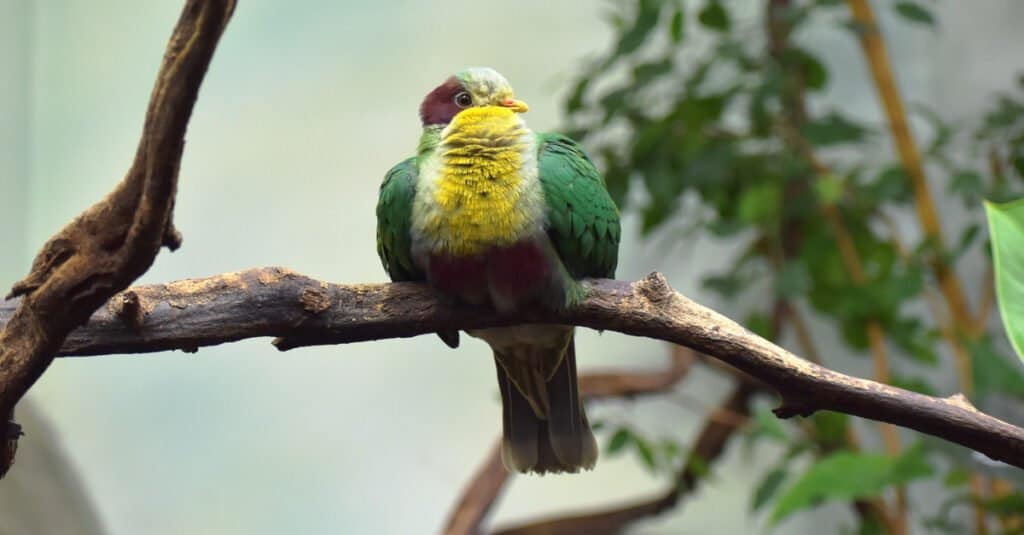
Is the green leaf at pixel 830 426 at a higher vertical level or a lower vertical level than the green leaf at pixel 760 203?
lower

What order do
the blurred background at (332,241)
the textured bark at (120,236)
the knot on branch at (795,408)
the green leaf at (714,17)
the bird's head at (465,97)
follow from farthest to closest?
1. the blurred background at (332,241)
2. the green leaf at (714,17)
3. the bird's head at (465,97)
4. the knot on branch at (795,408)
5. the textured bark at (120,236)

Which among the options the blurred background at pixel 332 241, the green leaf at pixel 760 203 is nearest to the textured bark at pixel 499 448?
the blurred background at pixel 332 241

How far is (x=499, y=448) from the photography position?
1.96 meters

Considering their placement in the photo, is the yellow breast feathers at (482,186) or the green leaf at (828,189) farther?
the green leaf at (828,189)

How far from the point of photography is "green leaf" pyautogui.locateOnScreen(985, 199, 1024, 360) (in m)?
0.99

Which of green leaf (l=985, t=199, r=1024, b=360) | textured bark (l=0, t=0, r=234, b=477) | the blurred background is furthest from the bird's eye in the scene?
the blurred background

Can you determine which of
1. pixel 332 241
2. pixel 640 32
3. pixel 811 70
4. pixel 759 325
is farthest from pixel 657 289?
pixel 332 241

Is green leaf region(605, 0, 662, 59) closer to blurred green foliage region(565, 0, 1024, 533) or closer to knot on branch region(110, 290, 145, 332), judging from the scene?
blurred green foliage region(565, 0, 1024, 533)

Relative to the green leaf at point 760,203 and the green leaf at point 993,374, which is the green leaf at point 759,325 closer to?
the green leaf at point 760,203

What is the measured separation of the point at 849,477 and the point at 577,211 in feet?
2.55

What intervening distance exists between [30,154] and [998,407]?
2.38 m

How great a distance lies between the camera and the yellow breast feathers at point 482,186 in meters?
0.99

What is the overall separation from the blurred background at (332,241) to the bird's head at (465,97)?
1296 mm

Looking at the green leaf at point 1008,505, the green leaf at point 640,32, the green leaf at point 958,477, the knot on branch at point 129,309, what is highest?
the green leaf at point 640,32
